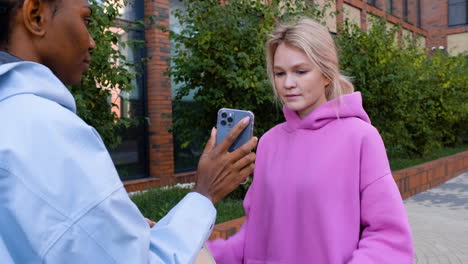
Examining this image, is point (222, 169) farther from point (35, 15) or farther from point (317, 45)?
point (317, 45)

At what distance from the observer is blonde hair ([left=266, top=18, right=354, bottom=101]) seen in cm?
216

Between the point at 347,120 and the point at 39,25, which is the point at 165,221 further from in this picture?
the point at 347,120

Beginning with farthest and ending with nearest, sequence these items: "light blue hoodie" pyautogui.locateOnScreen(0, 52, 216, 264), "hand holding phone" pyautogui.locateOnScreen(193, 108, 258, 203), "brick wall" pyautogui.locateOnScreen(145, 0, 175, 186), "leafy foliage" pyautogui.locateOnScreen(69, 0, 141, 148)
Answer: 1. "brick wall" pyautogui.locateOnScreen(145, 0, 175, 186)
2. "leafy foliage" pyautogui.locateOnScreen(69, 0, 141, 148)
3. "hand holding phone" pyautogui.locateOnScreen(193, 108, 258, 203)
4. "light blue hoodie" pyautogui.locateOnScreen(0, 52, 216, 264)

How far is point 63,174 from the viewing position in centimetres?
76

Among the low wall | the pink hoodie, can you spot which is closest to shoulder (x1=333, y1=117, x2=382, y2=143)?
the pink hoodie

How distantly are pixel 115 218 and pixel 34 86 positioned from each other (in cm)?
29

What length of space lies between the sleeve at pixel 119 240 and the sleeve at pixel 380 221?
105 centimetres

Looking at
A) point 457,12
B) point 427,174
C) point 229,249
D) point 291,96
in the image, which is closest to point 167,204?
point 229,249

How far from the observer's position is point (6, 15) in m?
0.94

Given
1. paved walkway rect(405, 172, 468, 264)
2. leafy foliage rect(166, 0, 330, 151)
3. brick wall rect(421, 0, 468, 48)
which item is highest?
brick wall rect(421, 0, 468, 48)

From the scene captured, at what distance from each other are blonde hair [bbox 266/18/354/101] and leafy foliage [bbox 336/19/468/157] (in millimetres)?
4932

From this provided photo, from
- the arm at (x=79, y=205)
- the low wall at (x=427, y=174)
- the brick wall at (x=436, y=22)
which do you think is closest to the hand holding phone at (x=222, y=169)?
the arm at (x=79, y=205)

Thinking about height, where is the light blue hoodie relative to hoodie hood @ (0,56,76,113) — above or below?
below

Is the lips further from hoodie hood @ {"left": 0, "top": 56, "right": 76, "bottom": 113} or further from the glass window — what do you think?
the glass window
